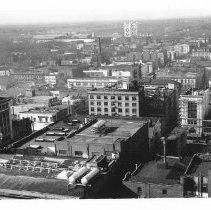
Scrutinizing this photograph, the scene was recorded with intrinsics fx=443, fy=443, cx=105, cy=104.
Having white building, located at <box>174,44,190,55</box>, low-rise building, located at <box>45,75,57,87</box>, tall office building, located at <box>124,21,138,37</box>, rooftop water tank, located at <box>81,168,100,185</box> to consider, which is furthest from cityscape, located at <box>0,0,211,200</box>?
tall office building, located at <box>124,21,138,37</box>

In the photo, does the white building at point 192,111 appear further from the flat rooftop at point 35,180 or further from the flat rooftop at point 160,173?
the flat rooftop at point 35,180

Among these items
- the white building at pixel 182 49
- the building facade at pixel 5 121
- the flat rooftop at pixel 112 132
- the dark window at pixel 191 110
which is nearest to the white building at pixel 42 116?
the building facade at pixel 5 121

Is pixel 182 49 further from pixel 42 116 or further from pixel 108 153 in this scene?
pixel 108 153

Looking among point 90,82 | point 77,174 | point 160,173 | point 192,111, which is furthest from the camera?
point 90,82

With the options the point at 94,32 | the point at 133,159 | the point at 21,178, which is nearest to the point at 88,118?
the point at 133,159

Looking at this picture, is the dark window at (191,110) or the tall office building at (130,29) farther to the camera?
the tall office building at (130,29)

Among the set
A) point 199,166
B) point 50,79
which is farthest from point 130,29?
point 199,166

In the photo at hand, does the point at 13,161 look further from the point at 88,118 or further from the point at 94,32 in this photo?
the point at 94,32
